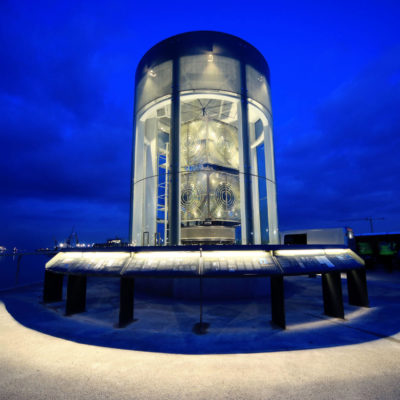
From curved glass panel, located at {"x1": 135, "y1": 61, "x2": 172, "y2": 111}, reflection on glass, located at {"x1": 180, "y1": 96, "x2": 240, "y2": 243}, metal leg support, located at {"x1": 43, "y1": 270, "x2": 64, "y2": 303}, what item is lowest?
metal leg support, located at {"x1": 43, "y1": 270, "x2": 64, "y2": 303}

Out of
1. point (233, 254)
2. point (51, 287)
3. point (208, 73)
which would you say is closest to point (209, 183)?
point (233, 254)

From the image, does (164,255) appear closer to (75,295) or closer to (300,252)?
(75,295)

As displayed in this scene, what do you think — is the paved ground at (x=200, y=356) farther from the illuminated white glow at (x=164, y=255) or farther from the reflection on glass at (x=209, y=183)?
the reflection on glass at (x=209, y=183)

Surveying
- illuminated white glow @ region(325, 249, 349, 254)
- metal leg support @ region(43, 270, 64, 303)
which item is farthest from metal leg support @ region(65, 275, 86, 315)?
illuminated white glow @ region(325, 249, 349, 254)

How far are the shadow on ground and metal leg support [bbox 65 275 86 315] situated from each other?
277mm

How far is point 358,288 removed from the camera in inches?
407

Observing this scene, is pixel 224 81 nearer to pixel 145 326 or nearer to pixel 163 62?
pixel 163 62

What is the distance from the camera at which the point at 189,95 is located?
45.0ft

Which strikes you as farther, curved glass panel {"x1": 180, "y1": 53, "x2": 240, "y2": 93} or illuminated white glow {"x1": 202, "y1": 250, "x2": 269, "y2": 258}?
curved glass panel {"x1": 180, "y1": 53, "x2": 240, "y2": 93}

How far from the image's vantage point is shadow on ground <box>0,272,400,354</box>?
625 centimetres

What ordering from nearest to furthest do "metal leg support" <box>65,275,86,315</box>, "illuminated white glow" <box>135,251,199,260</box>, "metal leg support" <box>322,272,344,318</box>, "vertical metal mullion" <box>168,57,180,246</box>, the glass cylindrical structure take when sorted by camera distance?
"illuminated white glow" <box>135,251,199,260</box>, "metal leg support" <box>322,272,344,318</box>, "metal leg support" <box>65,275,86,315</box>, "vertical metal mullion" <box>168,57,180,246</box>, the glass cylindrical structure

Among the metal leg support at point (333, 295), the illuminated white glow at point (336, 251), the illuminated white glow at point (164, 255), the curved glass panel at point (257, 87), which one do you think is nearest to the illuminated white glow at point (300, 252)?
the illuminated white glow at point (336, 251)

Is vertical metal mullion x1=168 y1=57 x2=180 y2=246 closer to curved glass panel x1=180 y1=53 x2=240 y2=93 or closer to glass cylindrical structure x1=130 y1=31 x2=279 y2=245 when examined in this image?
glass cylindrical structure x1=130 y1=31 x2=279 y2=245

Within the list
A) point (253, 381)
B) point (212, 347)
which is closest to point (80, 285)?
point (212, 347)
